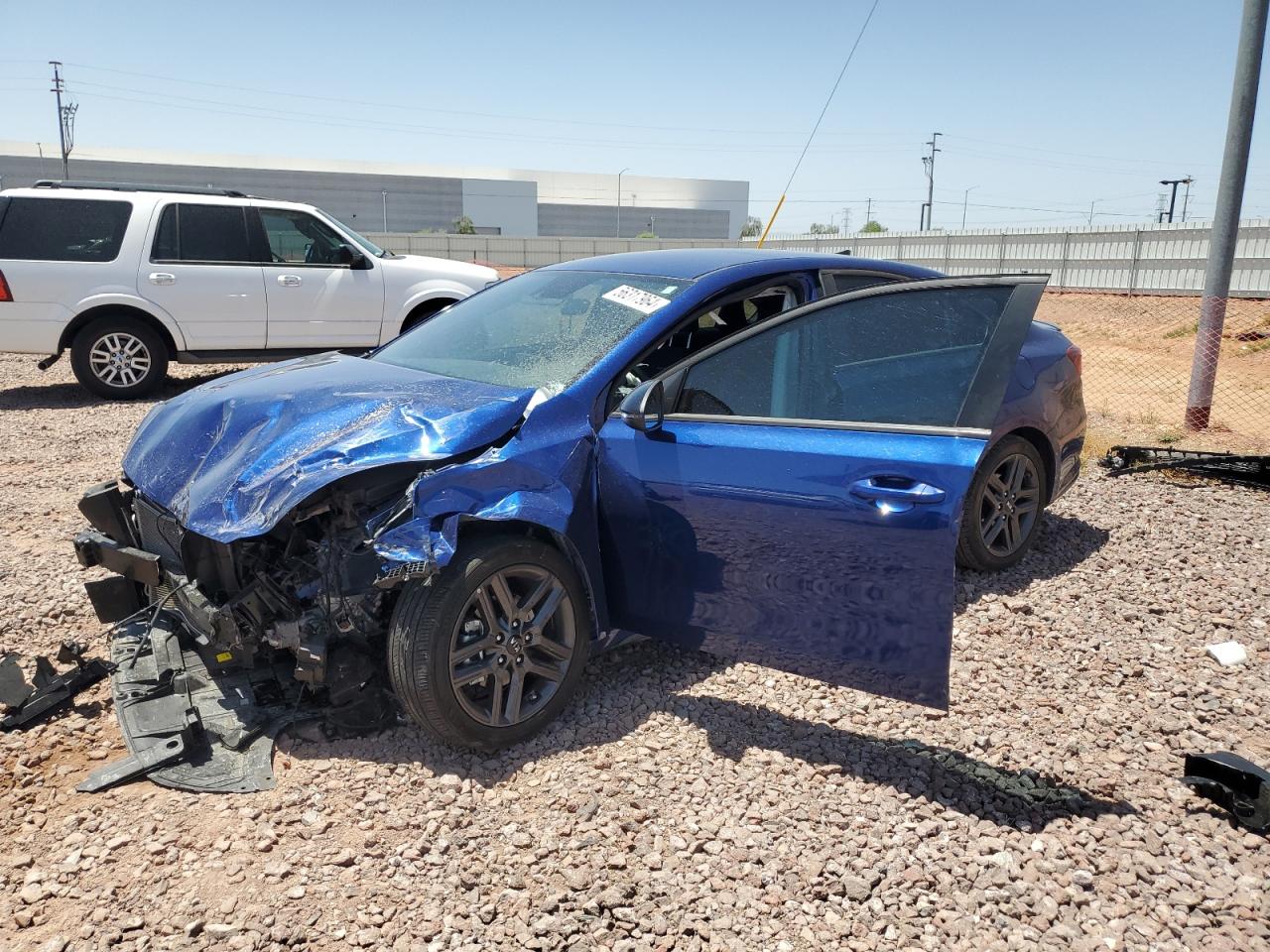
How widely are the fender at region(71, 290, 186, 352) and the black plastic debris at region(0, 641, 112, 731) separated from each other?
22.2ft

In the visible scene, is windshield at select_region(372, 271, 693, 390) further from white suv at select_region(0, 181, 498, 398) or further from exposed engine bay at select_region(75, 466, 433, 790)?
white suv at select_region(0, 181, 498, 398)

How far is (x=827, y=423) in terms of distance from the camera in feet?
10.6

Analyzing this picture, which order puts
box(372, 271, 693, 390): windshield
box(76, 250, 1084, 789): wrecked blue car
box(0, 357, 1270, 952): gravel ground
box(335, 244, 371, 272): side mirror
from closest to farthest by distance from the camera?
box(0, 357, 1270, 952): gravel ground, box(76, 250, 1084, 789): wrecked blue car, box(372, 271, 693, 390): windshield, box(335, 244, 371, 272): side mirror

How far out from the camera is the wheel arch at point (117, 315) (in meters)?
9.31

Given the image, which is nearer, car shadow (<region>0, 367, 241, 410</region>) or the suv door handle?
the suv door handle

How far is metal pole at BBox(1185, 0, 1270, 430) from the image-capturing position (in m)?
8.39

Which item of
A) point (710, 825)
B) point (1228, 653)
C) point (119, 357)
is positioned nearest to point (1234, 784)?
point (1228, 653)

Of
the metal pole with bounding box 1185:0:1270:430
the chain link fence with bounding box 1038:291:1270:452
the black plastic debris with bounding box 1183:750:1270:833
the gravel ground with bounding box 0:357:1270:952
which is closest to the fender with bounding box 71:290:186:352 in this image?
the gravel ground with bounding box 0:357:1270:952

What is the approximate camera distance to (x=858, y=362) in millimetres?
3477

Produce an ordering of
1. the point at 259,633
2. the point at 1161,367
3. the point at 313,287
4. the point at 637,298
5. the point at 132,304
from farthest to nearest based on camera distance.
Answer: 1. the point at 1161,367
2. the point at 313,287
3. the point at 132,304
4. the point at 637,298
5. the point at 259,633

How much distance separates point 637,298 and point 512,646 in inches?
61.2

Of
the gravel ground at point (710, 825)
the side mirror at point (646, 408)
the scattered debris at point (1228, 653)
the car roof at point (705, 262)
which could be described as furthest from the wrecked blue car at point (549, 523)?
the scattered debris at point (1228, 653)

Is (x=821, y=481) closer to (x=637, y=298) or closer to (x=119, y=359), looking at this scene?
(x=637, y=298)

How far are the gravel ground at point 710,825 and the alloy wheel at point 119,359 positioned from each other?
6.11 meters
